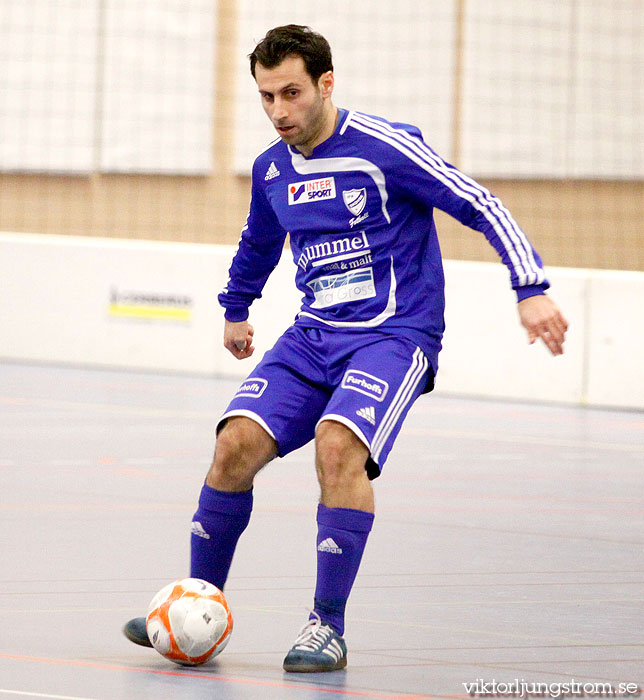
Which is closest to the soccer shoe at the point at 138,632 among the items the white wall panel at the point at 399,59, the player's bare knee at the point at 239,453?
the player's bare knee at the point at 239,453

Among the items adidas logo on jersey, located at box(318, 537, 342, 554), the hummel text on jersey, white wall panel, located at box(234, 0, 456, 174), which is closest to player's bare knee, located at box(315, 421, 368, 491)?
adidas logo on jersey, located at box(318, 537, 342, 554)

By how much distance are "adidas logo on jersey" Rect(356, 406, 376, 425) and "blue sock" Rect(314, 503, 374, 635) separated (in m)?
0.26

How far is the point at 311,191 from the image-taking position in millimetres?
4391

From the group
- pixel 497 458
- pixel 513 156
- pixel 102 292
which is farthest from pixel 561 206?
pixel 497 458

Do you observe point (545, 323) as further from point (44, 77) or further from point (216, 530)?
point (44, 77)

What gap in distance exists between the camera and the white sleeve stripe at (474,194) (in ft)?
13.7

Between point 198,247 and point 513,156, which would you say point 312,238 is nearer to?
point 198,247

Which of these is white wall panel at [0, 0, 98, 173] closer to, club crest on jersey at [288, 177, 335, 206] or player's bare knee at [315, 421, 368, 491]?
club crest on jersey at [288, 177, 335, 206]

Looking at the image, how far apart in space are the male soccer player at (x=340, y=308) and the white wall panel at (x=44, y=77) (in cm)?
1309

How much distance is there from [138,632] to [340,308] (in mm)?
1137

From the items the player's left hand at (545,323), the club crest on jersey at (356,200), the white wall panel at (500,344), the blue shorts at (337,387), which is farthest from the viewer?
the white wall panel at (500,344)

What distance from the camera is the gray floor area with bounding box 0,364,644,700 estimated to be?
395cm

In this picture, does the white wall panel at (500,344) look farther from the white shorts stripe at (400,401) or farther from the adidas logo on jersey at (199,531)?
the adidas logo on jersey at (199,531)

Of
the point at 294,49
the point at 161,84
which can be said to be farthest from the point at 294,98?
the point at 161,84
